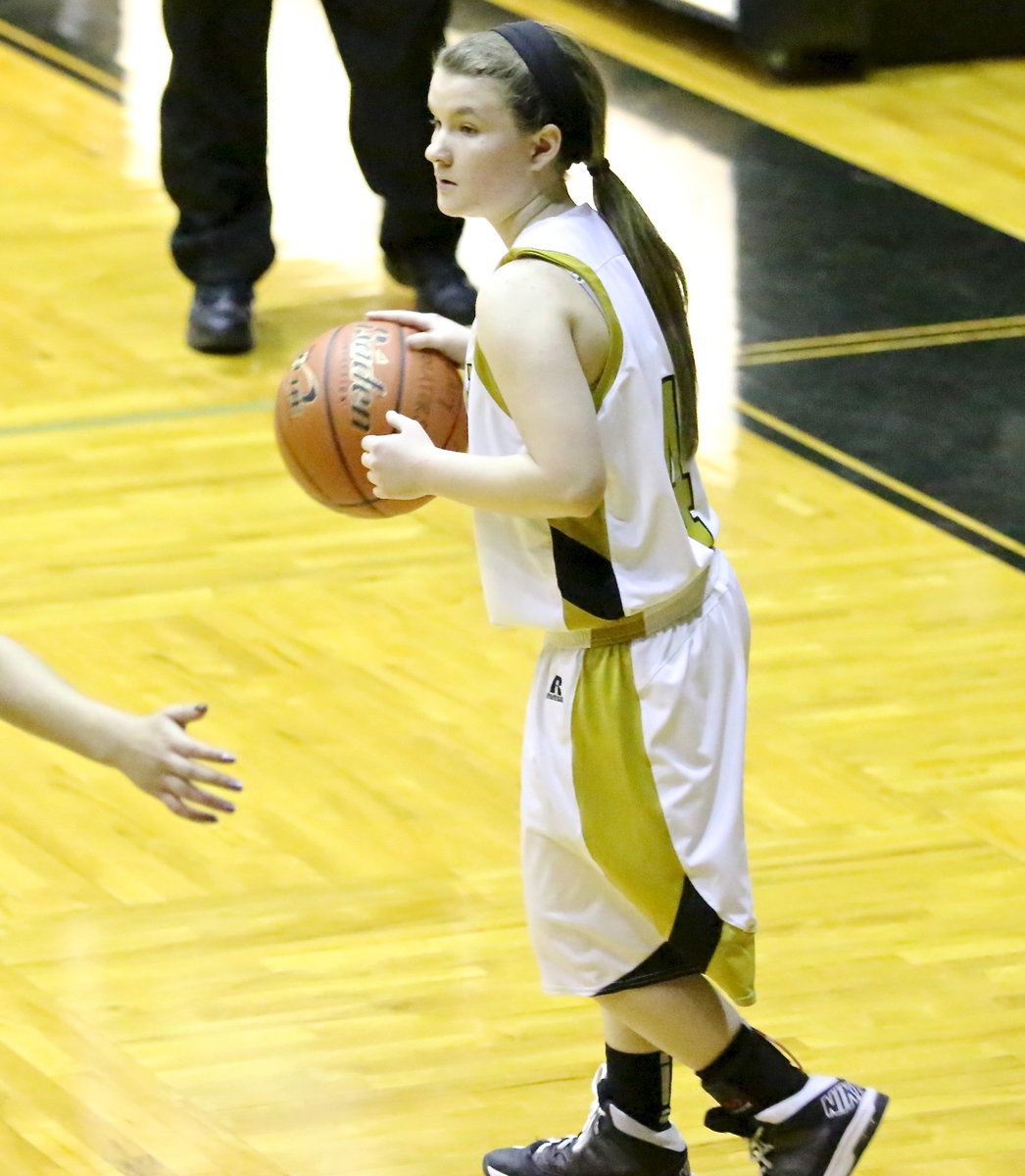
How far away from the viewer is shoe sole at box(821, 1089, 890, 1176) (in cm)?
257

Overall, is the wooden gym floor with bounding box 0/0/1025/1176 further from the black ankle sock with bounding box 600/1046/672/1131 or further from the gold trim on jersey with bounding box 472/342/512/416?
the gold trim on jersey with bounding box 472/342/512/416

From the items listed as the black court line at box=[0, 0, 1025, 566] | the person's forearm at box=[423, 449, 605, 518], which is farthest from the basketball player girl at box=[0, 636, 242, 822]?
the black court line at box=[0, 0, 1025, 566]

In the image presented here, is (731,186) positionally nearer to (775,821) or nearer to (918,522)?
(918,522)

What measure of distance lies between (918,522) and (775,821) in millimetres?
1243

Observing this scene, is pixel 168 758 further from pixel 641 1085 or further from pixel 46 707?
pixel 641 1085

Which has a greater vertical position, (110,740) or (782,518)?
(110,740)

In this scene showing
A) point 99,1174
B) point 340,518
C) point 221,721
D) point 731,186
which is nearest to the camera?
point 99,1174

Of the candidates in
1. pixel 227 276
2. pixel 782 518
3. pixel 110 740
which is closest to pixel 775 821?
pixel 782 518

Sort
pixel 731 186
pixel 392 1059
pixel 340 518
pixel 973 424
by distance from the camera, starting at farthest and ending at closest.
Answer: pixel 731 186 < pixel 973 424 < pixel 340 518 < pixel 392 1059

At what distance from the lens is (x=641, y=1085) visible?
2.63 metres

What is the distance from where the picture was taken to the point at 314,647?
4.04 meters

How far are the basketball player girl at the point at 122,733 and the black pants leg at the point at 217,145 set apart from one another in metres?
3.32

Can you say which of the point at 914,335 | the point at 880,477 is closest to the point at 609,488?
the point at 880,477

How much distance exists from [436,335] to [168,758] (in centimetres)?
80
